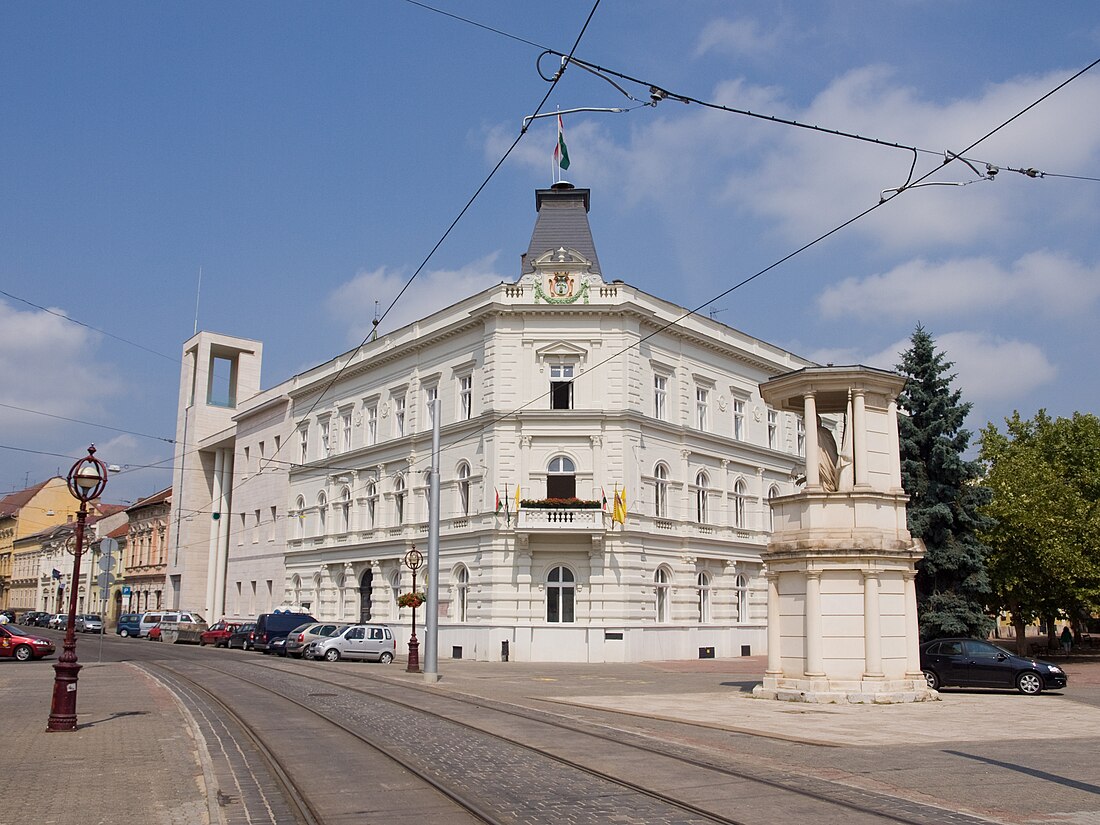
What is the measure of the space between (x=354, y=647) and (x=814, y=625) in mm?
22828

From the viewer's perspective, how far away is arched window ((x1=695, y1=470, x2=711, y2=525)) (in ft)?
146

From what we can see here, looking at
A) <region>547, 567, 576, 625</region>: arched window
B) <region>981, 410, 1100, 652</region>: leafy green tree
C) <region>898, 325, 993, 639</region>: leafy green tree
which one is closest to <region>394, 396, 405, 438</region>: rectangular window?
<region>547, 567, 576, 625</region>: arched window

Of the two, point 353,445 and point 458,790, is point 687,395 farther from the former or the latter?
point 458,790

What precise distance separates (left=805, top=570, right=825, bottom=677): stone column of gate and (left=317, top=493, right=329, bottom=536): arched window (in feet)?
118

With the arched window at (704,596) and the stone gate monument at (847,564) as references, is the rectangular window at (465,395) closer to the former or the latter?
the arched window at (704,596)

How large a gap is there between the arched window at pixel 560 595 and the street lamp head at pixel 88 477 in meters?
24.0

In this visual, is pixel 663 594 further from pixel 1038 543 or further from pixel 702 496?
pixel 1038 543

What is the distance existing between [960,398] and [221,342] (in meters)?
55.1

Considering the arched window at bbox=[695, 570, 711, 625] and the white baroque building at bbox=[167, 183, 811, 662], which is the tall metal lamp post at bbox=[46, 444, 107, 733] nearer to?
the white baroque building at bbox=[167, 183, 811, 662]

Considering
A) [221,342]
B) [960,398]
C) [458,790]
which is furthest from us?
[221,342]

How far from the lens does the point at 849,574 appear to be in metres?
21.4

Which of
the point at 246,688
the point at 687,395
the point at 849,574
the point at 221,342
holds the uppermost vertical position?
the point at 221,342

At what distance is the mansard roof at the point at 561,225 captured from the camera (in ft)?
148

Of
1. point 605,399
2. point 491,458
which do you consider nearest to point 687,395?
point 605,399
